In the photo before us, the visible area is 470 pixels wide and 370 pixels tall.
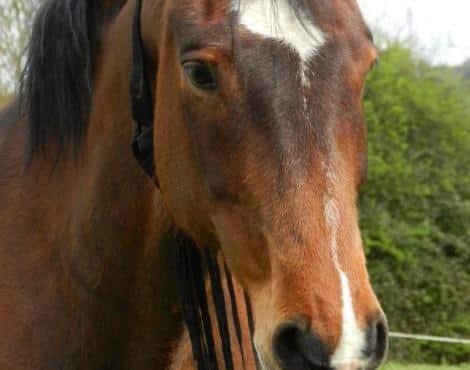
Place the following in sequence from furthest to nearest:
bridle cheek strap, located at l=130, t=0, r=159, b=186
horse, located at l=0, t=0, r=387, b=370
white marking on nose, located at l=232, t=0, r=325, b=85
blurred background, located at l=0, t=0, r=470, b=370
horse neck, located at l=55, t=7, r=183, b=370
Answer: blurred background, located at l=0, t=0, r=470, b=370 < horse neck, located at l=55, t=7, r=183, b=370 < bridle cheek strap, located at l=130, t=0, r=159, b=186 < white marking on nose, located at l=232, t=0, r=325, b=85 < horse, located at l=0, t=0, r=387, b=370

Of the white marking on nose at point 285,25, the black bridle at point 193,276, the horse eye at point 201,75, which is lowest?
the black bridle at point 193,276

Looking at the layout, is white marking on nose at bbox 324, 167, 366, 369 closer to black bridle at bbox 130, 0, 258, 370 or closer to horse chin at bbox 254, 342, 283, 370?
horse chin at bbox 254, 342, 283, 370

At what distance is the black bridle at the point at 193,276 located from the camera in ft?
8.21

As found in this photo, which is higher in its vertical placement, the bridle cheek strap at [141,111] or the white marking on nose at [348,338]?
the bridle cheek strap at [141,111]

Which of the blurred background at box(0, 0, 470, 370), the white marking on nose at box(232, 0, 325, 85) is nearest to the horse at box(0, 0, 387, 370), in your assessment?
the white marking on nose at box(232, 0, 325, 85)

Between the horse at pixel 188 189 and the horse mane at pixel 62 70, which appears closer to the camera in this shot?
the horse at pixel 188 189

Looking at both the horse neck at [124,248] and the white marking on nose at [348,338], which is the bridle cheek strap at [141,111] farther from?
the white marking on nose at [348,338]

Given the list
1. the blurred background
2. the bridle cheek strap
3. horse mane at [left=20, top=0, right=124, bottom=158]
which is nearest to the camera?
the bridle cheek strap

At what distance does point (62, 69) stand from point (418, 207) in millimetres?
10236

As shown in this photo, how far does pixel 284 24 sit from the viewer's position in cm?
210

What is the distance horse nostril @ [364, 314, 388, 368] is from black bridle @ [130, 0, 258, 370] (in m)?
0.66

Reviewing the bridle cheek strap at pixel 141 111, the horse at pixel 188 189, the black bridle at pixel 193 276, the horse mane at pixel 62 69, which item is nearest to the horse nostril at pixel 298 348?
the horse at pixel 188 189

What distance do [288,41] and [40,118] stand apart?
114 cm

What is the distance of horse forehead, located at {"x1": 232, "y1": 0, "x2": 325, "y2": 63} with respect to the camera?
2.08 meters
